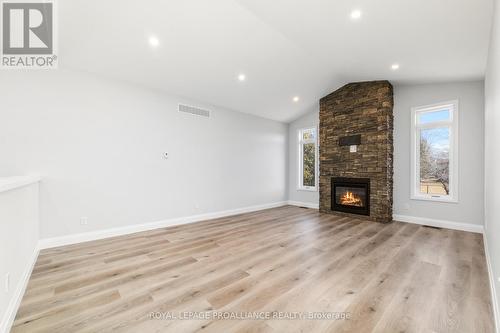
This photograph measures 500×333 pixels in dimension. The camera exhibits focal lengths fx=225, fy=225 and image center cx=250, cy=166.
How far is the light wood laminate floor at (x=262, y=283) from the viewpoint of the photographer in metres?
1.81

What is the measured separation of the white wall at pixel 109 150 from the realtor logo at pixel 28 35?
171 mm

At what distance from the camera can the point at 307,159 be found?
7297 mm

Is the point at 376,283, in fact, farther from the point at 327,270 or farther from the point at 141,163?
the point at 141,163

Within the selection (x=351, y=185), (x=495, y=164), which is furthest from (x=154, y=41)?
(x=351, y=185)

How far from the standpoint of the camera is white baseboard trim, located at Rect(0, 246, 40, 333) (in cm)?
168

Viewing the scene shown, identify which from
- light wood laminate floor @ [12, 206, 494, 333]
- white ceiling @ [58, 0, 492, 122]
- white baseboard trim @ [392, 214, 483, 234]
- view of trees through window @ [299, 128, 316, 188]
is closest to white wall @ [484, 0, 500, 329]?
light wood laminate floor @ [12, 206, 494, 333]

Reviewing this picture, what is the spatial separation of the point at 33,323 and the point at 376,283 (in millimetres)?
3148

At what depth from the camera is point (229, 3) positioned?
290 centimetres

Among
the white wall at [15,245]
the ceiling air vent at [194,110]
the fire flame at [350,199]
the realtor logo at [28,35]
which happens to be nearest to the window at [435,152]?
the fire flame at [350,199]

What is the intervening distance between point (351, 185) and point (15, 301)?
599cm

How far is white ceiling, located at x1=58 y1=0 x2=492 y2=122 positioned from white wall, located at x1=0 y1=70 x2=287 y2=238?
447 millimetres

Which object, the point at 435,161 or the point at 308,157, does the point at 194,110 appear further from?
the point at 435,161

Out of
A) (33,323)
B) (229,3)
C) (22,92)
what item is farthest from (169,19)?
(33,323)

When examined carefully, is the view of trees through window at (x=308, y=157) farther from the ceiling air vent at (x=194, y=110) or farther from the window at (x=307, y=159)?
the ceiling air vent at (x=194, y=110)
